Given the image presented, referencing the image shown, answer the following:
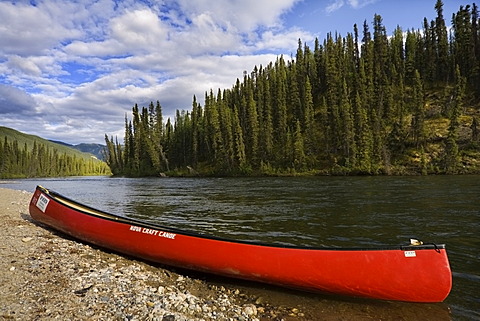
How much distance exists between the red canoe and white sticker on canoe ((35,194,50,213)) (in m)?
5.74

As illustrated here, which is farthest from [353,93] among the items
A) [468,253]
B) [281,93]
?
[468,253]

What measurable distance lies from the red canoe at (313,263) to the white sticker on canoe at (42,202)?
18.8 feet

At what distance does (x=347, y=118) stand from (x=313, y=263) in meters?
66.2

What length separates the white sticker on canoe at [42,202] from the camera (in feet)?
42.5

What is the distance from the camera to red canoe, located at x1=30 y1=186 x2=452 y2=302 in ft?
20.7

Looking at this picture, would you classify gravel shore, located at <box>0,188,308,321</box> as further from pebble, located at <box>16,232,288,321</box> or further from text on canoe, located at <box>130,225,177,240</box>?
text on canoe, located at <box>130,225,177,240</box>

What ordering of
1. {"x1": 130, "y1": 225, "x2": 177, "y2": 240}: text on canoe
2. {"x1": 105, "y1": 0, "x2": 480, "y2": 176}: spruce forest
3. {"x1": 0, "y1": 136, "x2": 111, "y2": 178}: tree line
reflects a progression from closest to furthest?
1. {"x1": 130, "y1": 225, "x2": 177, "y2": 240}: text on canoe
2. {"x1": 105, "y1": 0, "x2": 480, "y2": 176}: spruce forest
3. {"x1": 0, "y1": 136, "x2": 111, "y2": 178}: tree line

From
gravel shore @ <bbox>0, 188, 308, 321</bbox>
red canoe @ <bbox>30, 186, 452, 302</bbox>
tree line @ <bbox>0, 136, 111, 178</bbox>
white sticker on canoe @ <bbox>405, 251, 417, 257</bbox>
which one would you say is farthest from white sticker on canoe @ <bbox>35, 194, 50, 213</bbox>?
tree line @ <bbox>0, 136, 111, 178</bbox>

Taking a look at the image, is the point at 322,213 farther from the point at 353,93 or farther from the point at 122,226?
the point at 353,93

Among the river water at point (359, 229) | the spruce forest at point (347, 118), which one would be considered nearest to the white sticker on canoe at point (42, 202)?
the river water at point (359, 229)

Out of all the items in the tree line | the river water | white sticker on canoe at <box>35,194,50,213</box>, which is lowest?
the river water

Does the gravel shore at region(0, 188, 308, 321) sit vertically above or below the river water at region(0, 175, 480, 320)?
above

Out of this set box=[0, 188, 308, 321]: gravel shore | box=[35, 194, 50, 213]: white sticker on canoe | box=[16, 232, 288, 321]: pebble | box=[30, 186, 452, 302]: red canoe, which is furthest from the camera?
box=[35, 194, 50, 213]: white sticker on canoe

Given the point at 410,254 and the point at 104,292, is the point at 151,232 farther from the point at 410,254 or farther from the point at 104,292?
the point at 410,254
